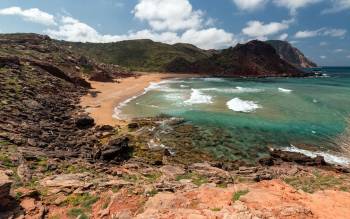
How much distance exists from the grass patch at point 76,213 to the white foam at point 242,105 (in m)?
39.0

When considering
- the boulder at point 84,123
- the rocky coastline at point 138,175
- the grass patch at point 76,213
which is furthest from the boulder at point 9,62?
the grass patch at point 76,213

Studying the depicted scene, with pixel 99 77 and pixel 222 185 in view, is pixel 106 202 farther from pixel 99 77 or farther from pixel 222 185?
pixel 99 77

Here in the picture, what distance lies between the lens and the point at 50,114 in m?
41.0

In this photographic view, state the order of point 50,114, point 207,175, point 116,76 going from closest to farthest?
point 207,175 → point 50,114 → point 116,76

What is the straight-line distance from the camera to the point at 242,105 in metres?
55.8

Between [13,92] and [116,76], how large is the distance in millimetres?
60330

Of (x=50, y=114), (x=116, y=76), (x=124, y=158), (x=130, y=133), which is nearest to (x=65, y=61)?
(x=116, y=76)

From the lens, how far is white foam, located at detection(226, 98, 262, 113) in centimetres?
5166

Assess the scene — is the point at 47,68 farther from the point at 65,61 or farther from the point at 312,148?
the point at 312,148

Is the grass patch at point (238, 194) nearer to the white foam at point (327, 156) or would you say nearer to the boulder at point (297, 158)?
the boulder at point (297, 158)

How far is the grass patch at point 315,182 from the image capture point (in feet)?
63.8

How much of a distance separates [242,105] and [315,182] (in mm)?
35469

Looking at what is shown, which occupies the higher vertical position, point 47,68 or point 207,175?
point 47,68

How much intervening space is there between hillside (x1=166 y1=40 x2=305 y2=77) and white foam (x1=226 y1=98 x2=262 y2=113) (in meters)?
79.7
